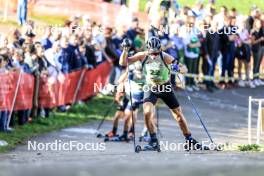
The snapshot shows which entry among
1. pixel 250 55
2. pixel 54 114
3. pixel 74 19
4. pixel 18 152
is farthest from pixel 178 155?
pixel 250 55

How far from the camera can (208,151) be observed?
19859mm

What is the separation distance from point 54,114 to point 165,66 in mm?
6781

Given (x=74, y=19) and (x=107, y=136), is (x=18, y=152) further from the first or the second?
(x=74, y=19)

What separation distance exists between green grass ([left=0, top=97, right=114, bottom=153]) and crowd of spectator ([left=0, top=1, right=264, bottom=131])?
29 centimetres

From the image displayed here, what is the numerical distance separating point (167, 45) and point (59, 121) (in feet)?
19.4

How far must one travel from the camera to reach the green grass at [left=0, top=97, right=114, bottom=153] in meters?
21.9

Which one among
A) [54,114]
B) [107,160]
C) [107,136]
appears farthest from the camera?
[54,114]

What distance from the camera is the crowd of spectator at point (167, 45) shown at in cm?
2417

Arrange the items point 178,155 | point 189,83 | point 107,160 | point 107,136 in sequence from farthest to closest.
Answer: point 189,83 → point 107,136 → point 178,155 → point 107,160

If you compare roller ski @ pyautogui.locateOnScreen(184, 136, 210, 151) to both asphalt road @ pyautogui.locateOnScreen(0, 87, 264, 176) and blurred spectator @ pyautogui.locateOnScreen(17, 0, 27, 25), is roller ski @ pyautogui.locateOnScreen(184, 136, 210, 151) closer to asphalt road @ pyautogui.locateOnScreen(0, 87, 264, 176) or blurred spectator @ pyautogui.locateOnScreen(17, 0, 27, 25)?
asphalt road @ pyautogui.locateOnScreen(0, 87, 264, 176)

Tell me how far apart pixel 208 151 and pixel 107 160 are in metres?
3.45

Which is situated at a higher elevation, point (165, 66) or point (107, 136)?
point (165, 66)

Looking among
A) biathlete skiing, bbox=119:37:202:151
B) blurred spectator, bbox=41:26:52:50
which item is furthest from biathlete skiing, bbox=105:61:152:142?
blurred spectator, bbox=41:26:52:50

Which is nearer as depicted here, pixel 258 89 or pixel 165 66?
pixel 165 66
